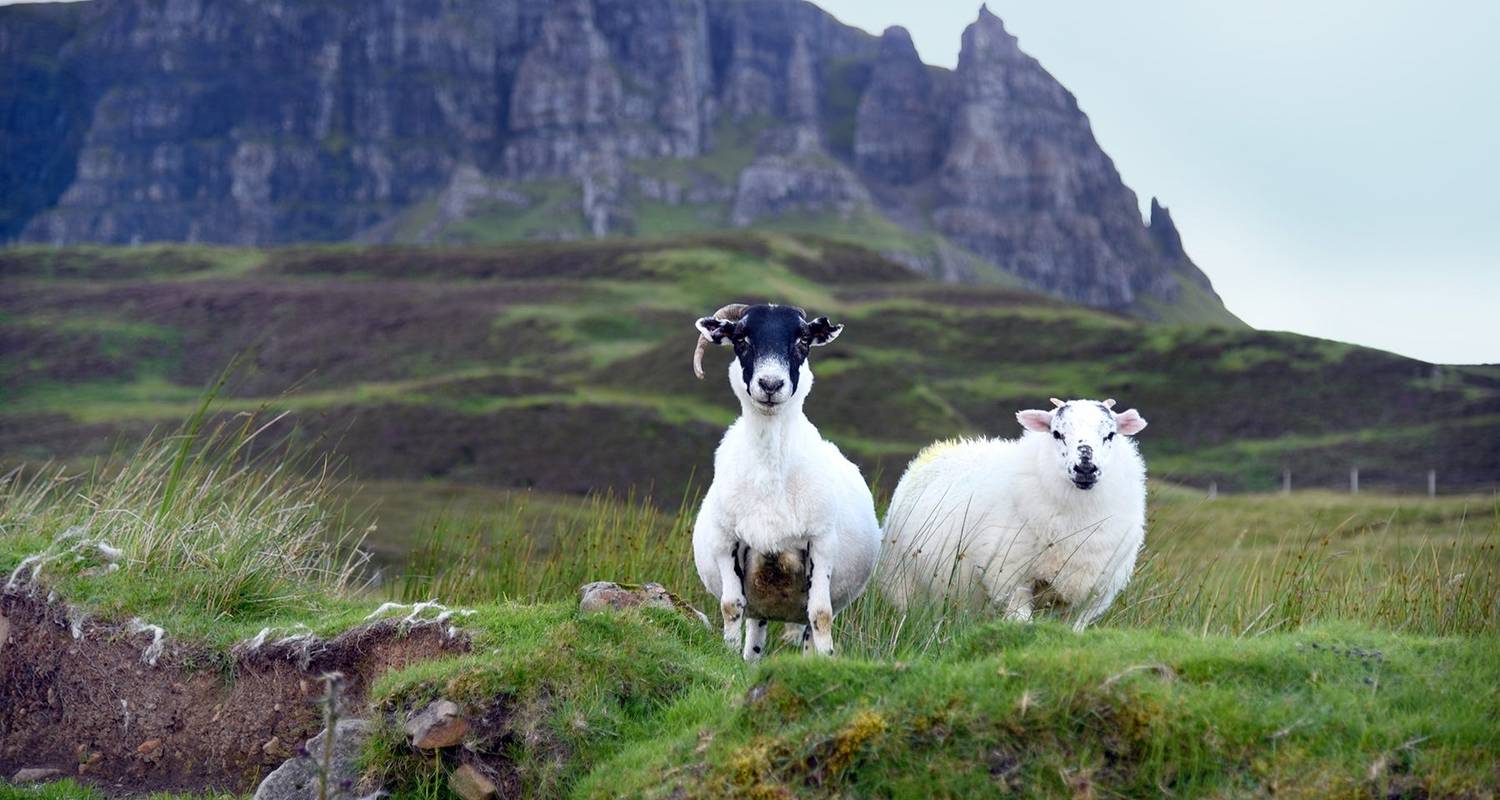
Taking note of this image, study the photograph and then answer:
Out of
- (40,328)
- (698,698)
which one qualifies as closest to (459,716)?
(698,698)

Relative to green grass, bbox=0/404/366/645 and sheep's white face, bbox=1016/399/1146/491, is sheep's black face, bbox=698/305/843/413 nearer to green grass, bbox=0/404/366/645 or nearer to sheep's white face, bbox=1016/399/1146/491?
sheep's white face, bbox=1016/399/1146/491

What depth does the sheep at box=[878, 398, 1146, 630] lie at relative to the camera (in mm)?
9312

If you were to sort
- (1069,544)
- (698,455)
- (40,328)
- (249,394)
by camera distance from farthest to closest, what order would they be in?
(40,328) → (249,394) → (698,455) → (1069,544)

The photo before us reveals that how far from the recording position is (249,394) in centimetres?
7831

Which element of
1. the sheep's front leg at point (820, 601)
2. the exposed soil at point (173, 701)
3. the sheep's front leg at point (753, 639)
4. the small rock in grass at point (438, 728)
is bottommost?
the exposed soil at point (173, 701)

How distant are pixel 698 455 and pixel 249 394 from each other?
119 ft

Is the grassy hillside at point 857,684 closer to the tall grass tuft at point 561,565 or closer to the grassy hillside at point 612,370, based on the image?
the tall grass tuft at point 561,565

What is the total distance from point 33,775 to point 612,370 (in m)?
67.8

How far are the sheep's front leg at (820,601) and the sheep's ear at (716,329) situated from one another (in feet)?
4.82

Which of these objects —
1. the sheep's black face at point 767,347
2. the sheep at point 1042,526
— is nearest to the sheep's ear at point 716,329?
the sheep's black face at point 767,347

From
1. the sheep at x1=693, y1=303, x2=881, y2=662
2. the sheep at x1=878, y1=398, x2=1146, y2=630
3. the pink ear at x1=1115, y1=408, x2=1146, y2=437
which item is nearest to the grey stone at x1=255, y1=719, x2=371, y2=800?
the sheep at x1=693, y1=303, x2=881, y2=662

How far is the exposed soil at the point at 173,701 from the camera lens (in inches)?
343

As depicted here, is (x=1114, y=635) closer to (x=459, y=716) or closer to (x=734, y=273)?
(x=459, y=716)

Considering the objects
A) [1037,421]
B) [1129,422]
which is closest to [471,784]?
[1037,421]
